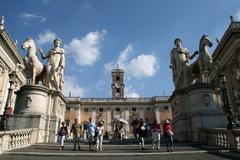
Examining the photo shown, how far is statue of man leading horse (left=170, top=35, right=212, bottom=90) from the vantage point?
17141 millimetres

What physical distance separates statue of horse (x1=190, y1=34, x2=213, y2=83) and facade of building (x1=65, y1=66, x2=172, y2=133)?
45.6m

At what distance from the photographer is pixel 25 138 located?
13.2m

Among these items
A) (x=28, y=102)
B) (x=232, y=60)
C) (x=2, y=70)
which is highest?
(x=232, y=60)

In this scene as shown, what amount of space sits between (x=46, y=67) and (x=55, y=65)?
0.75 meters

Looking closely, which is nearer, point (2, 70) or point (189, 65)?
point (189, 65)

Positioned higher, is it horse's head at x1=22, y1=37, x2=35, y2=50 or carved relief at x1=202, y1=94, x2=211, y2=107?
horse's head at x1=22, y1=37, x2=35, y2=50

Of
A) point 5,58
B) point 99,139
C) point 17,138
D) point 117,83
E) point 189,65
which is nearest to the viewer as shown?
point 17,138

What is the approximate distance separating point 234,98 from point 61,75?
24.3 m

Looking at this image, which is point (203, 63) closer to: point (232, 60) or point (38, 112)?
point (38, 112)

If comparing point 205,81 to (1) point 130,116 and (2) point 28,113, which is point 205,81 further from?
(1) point 130,116

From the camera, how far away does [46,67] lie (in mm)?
18312

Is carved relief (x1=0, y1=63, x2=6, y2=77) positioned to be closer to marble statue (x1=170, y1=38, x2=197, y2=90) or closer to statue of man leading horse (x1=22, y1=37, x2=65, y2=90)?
statue of man leading horse (x1=22, y1=37, x2=65, y2=90)

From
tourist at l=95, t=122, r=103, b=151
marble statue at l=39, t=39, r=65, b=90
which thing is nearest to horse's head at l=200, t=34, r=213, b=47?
tourist at l=95, t=122, r=103, b=151

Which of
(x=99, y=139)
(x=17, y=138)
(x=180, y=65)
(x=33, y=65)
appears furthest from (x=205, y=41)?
(x=17, y=138)
